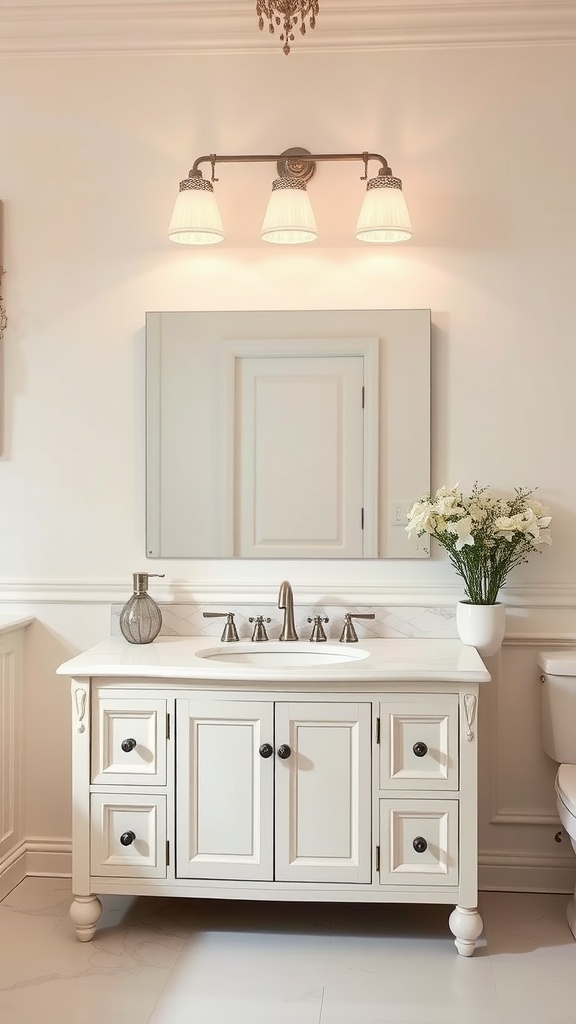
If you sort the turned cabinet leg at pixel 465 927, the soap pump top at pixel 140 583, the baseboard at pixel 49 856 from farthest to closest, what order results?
the baseboard at pixel 49 856
the soap pump top at pixel 140 583
the turned cabinet leg at pixel 465 927

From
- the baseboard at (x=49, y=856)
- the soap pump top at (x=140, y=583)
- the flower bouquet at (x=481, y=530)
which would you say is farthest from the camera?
the baseboard at (x=49, y=856)

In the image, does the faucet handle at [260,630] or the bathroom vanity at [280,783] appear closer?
the bathroom vanity at [280,783]

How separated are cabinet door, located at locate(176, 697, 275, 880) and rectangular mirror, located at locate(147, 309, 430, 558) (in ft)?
1.94

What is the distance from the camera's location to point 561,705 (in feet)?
8.76

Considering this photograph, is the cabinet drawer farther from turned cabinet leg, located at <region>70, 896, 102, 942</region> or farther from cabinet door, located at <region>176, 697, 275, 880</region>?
turned cabinet leg, located at <region>70, 896, 102, 942</region>

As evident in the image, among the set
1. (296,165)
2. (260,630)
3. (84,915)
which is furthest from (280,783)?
(296,165)

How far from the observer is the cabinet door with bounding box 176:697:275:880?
7.74 ft

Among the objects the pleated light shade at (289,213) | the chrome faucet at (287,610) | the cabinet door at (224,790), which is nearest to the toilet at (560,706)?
the chrome faucet at (287,610)

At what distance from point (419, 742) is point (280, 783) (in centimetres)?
36

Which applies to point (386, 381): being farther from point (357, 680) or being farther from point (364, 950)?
point (364, 950)

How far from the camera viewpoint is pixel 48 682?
291 centimetres

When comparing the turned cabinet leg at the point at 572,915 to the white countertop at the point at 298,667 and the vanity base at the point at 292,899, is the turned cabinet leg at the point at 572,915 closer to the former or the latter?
the vanity base at the point at 292,899

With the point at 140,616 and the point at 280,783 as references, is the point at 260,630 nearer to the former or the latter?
the point at 140,616

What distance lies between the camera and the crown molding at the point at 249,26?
2.71 m
